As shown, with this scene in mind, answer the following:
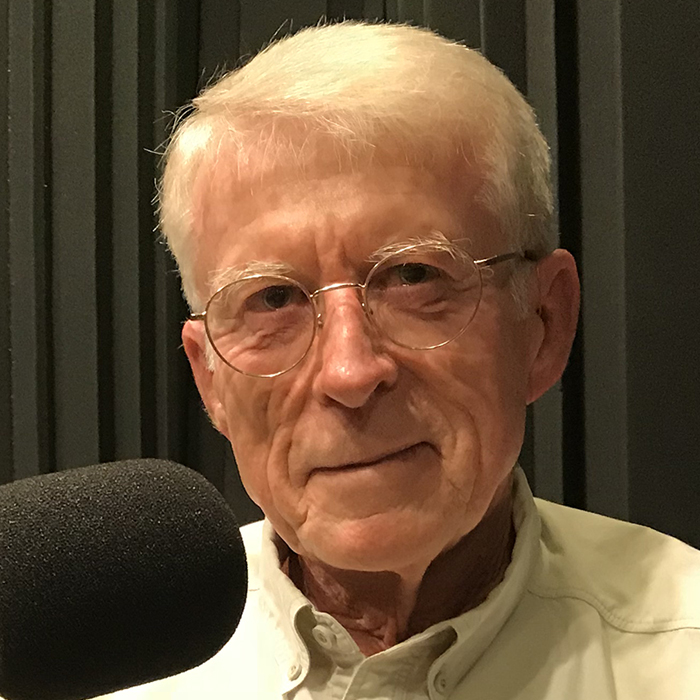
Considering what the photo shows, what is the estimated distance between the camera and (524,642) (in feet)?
3.26

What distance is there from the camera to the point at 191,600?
20.1 inches

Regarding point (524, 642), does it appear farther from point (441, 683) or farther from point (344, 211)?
point (344, 211)

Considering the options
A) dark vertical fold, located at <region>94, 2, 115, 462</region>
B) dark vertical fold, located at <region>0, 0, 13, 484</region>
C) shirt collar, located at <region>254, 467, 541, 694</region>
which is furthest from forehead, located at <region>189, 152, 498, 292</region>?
dark vertical fold, located at <region>0, 0, 13, 484</region>

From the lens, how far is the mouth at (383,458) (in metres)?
0.90

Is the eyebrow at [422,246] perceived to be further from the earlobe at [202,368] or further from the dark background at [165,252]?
the dark background at [165,252]

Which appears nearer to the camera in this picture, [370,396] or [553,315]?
[370,396]

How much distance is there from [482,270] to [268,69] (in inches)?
14.7

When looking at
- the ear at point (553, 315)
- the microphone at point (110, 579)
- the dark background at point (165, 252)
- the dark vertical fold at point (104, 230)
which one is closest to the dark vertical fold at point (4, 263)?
the dark background at point (165, 252)

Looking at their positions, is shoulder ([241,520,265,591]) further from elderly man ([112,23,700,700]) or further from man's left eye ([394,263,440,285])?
man's left eye ([394,263,440,285])

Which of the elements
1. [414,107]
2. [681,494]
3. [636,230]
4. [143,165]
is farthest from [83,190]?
[681,494]

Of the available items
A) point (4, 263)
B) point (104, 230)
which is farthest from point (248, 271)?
point (4, 263)

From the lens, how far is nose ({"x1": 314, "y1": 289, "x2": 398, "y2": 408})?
869 mm

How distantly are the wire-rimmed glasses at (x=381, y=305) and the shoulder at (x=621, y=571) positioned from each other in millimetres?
375

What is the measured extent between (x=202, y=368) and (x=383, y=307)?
0.36 m
